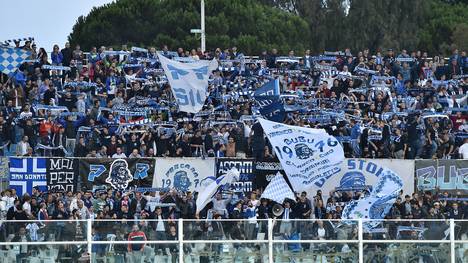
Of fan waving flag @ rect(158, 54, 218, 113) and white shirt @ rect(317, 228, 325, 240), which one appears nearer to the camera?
white shirt @ rect(317, 228, 325, 240)

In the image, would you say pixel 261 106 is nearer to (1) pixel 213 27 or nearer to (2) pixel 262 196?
(2) pixel 262 196

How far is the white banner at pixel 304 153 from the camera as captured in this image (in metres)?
Answer: 40.4

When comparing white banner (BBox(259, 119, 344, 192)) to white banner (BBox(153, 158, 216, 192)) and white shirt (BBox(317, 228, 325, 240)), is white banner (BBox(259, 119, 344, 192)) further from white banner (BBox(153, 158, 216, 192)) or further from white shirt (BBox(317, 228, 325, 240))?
white shirt (BBox(317, 228, 325, 240))

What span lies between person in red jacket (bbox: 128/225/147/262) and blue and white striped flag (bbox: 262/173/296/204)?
694cm

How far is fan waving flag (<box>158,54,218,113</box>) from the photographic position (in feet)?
144

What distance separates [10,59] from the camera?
147 feet

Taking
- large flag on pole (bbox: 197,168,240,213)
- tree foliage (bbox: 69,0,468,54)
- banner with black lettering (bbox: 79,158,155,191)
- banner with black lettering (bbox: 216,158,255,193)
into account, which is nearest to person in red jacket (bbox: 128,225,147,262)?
large flag on pole (bbox: 197,168,240,213)

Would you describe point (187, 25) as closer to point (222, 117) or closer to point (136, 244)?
point (222, 117)

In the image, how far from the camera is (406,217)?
125 feet

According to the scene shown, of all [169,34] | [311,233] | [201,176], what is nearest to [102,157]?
[201,176]

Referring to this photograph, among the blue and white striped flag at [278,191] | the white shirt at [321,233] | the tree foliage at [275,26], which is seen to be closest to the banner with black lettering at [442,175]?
the blue and white striped flag at [278,191]

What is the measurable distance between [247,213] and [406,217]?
408 cm

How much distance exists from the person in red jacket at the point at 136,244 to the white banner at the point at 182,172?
28.4 ft

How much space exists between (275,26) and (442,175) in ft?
142
